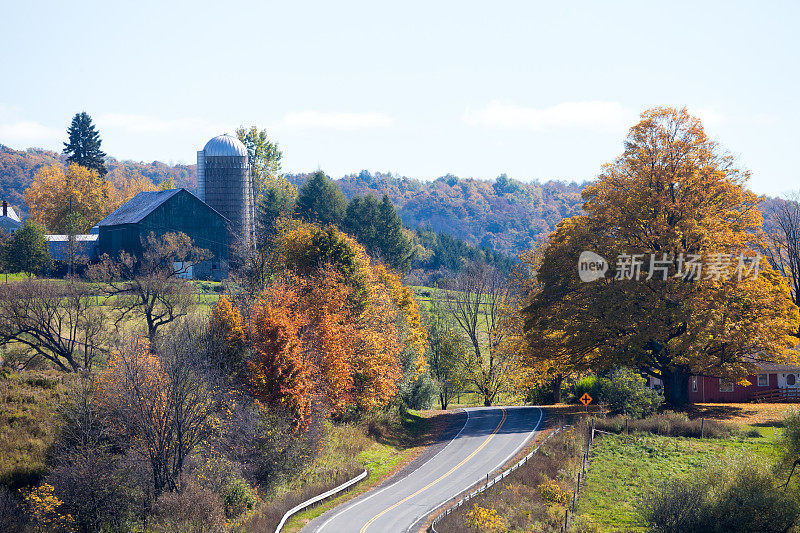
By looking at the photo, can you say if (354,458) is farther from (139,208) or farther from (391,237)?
(391,237)

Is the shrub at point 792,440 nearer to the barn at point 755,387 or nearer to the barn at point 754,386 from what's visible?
the barn at point 754,386

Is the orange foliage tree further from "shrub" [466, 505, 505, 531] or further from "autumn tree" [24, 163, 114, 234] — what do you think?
"autumn tree" [24, 163, 114, 234]

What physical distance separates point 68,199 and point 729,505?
9751 cm

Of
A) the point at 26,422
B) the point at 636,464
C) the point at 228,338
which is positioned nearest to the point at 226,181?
the point at 228,338

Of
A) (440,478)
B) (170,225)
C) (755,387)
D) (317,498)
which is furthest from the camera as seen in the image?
(170,225)

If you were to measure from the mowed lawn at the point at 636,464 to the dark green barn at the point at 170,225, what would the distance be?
184 ft

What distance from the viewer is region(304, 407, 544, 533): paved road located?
25948mm

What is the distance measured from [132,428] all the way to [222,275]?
2110 inches

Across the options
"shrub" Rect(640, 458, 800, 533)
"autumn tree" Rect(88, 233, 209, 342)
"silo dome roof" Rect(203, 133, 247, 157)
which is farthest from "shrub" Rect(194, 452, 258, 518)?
"silo dome roof" Rect(203, 133, 247, 157)

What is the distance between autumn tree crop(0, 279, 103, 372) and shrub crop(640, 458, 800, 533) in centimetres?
3295

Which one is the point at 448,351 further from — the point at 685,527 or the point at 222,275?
the point at 685,527

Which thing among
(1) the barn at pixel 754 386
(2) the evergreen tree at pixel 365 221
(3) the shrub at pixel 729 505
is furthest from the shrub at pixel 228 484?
(2) the evergreen tree at pixel 365 221

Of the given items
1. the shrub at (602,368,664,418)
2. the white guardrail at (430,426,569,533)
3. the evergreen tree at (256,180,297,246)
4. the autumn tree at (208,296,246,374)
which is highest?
the evergreen tree at (256,180,297,246)

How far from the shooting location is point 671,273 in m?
39.7
